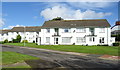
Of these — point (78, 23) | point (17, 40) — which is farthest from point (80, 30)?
point (17, 40)

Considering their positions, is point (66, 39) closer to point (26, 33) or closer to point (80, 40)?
point (80, 40)

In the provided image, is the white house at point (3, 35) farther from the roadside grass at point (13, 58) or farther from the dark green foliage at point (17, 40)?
the roadside grass at point (13, 58)

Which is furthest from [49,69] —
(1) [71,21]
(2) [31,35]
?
(2) [31,35]

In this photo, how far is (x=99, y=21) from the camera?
151 ft

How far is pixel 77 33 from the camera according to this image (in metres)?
44.5

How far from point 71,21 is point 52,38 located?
8.15 m

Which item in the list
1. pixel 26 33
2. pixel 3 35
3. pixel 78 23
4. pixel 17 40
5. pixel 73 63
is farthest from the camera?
pixel 3 35

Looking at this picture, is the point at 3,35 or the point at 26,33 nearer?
the point at 26,33

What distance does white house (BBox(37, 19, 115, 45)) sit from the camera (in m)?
43.3

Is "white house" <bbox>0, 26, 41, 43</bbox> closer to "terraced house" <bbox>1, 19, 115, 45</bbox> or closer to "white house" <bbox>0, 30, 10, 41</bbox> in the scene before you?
"white house" <bbox>0, 30, 10, 41</bbox>

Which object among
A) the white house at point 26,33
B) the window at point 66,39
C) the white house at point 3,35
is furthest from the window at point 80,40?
the white house at point 3,35

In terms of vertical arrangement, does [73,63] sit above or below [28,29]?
below

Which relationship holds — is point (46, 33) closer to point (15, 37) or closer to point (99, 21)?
point (99, 21)

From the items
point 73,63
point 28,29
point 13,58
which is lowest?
point 73,63
